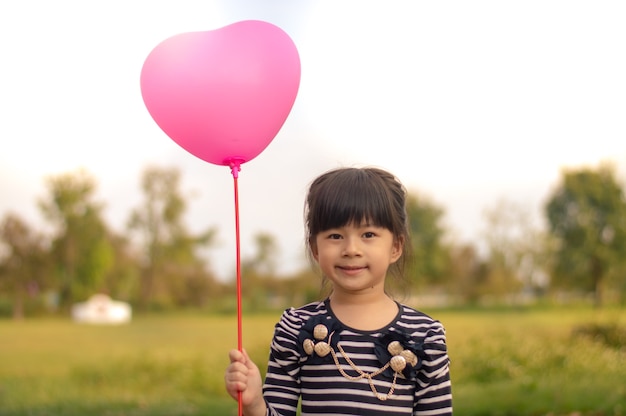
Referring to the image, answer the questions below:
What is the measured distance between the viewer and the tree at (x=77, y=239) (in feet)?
23.2

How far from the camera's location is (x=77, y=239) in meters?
7.45

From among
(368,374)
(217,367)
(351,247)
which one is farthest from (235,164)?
(217,367)

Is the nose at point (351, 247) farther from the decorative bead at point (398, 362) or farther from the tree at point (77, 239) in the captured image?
the tree at point (77, 239)

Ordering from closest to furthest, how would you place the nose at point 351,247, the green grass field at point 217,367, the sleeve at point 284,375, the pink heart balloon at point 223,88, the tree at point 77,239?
1. the nose at point 351,247
2. the sleeve at point 284,375
3. the pink heart balloon at point 223,88
4. the green grass field at point 217,367
5. the tree at point 77,239

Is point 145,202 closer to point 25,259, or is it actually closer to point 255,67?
point 25,259

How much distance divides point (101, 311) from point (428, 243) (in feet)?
12.2

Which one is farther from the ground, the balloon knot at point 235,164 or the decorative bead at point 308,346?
the balloon knot at point 235,164

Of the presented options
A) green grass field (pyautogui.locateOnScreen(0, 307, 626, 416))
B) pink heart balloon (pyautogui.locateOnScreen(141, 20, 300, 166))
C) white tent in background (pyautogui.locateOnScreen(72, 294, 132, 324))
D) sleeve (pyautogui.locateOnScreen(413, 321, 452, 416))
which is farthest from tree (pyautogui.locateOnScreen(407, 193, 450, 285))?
sleeve (pyautogui.locateOnScreen(413, 321, 452, 416))

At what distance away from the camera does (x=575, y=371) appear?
6.52 m

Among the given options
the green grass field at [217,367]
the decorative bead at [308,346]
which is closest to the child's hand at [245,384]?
the decorative bead at [308,346]

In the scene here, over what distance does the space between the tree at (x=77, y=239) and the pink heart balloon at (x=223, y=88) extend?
4.74 m

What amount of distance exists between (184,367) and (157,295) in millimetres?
1324

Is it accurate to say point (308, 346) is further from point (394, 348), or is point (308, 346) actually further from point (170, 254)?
point (170, 254)

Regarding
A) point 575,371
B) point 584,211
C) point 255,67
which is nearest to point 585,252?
Result: point 584,211
